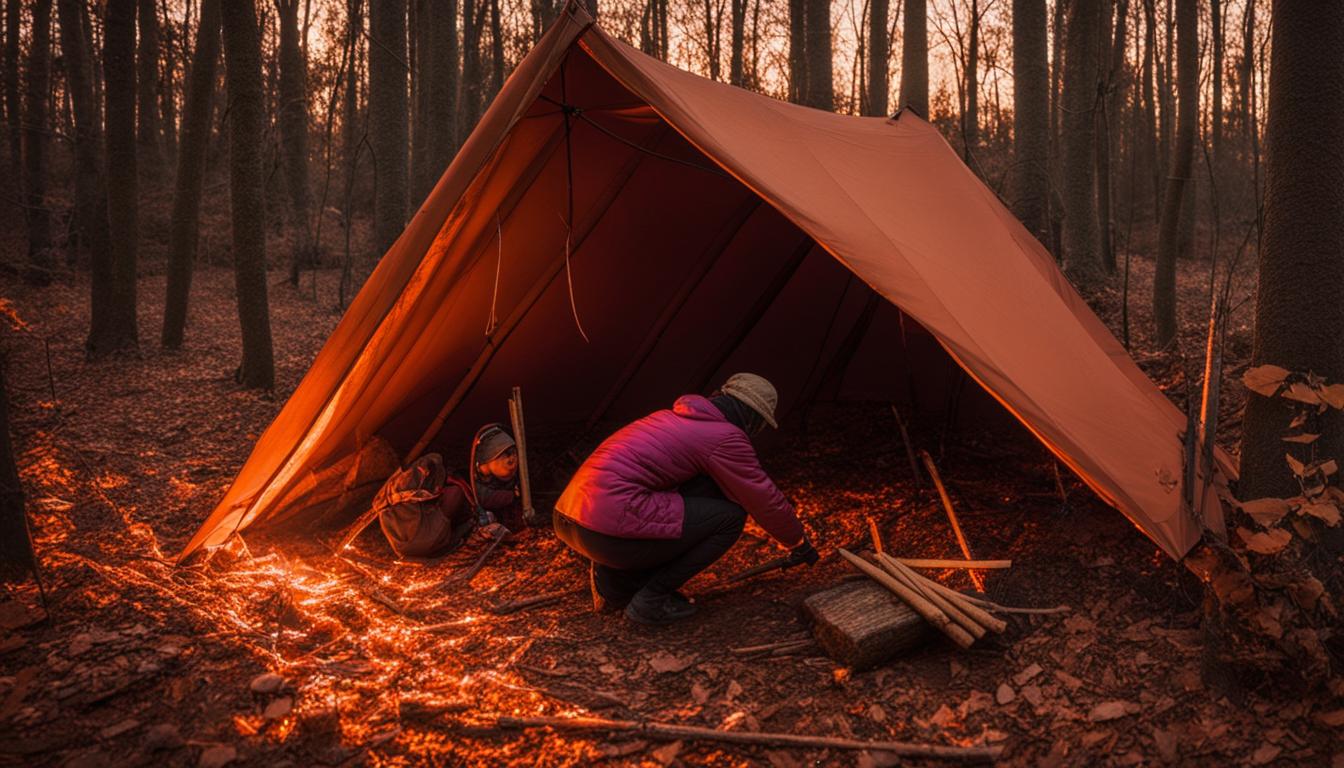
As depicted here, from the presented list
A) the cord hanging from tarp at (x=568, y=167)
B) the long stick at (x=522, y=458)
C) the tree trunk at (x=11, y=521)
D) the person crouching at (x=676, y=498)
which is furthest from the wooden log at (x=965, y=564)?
the tree trunk at (x=11, y=521)

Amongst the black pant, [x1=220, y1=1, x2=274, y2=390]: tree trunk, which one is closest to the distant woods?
[x1=220, y1=1, x2=274, y2=390]: tree trunk

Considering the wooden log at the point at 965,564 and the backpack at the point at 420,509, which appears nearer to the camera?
the wooden log at the point at 965,564

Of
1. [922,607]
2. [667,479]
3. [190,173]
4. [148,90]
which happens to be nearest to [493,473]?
[667,479]

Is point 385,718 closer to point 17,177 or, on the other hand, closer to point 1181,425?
point 1181,425

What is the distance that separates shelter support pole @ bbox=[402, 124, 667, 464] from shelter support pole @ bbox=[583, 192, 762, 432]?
87 centimetres

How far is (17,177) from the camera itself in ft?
47.4

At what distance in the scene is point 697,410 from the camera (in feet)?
10.8

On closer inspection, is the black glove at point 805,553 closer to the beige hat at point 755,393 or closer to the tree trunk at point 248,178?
the beige hat at point 755,393

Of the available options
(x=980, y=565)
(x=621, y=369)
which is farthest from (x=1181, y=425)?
(x=621, y=369)

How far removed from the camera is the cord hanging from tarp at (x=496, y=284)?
3859 mm

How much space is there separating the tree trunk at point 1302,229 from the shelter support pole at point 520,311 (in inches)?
109

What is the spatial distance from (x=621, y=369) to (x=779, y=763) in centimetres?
375

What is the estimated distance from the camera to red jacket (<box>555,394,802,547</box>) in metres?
3.15

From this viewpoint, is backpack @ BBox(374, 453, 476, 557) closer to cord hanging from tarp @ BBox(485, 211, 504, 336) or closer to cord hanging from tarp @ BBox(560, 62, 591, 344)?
cord hanging from tarp @ BBox(485, 211, 504, 336)
